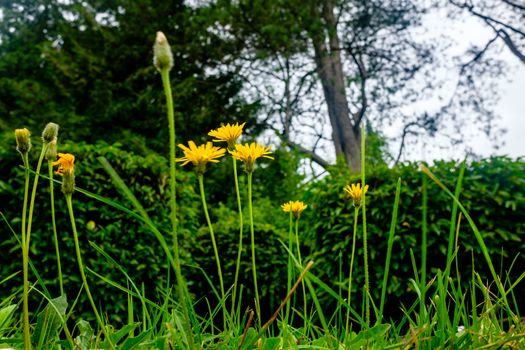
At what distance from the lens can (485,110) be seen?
11281mm

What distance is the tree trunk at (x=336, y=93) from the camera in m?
10.0

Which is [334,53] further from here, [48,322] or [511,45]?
[48,322]

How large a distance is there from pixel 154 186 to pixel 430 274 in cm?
203

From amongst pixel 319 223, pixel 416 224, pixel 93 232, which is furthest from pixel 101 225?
pixel 416 224

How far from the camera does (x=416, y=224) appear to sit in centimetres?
319

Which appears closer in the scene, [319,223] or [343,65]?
A: [319,223]

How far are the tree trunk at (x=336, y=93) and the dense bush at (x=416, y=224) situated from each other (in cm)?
643

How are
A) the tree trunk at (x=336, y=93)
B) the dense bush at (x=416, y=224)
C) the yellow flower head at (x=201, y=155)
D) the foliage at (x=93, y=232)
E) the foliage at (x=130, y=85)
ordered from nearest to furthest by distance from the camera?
the yellow flower head at (x=201, y=155), the foliage at (x=93, y=232), the dense bush at (x=416, y=224), the foliage at (x=130, y=85), the tree trunk at (x=336, y=93)

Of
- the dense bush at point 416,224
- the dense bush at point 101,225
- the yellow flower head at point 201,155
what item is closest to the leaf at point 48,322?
the yellow flower head at point 201,155

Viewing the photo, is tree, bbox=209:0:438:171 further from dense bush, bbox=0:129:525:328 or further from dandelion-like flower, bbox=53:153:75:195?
dandelion-like flower, bbox=53:153:75:195

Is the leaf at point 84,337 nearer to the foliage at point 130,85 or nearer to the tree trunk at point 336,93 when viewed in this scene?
the foliage at point 130,85

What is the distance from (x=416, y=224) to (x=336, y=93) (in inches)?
289

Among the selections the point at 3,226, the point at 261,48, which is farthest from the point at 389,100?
the point at 3,226

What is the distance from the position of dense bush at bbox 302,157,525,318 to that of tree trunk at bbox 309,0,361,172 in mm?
6432
